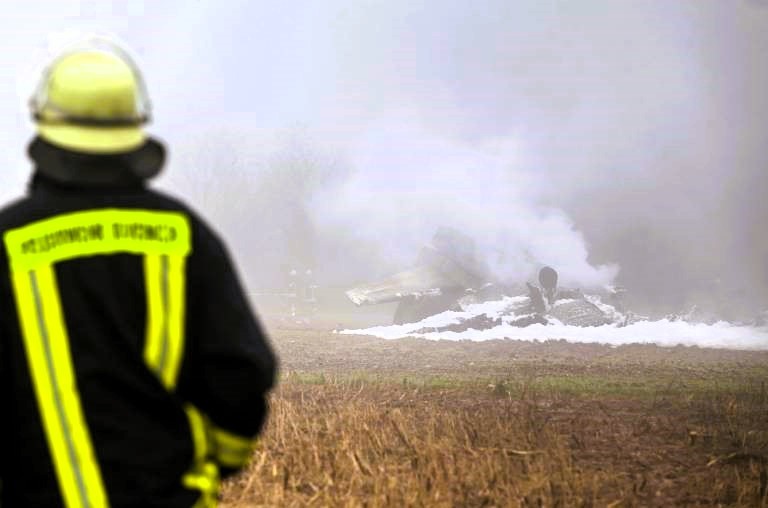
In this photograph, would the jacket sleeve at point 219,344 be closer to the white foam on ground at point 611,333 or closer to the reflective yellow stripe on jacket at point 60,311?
the reflective yellow stripe on jacket at point 60,311

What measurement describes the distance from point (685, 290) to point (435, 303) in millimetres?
13915

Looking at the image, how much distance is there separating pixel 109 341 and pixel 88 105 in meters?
0.51

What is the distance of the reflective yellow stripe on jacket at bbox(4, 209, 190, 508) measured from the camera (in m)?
2.44

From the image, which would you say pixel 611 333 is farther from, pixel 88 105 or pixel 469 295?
Result: pixel 88 105

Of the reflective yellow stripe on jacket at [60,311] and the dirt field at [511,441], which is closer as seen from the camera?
the reflective yellow stripe on jacket at [60,311]

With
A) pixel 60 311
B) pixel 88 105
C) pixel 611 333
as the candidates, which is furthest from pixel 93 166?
pixel 611 333

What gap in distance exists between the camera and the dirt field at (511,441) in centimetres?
752

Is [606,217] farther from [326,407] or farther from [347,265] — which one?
[326,407]

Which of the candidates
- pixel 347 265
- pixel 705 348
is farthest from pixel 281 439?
pixel 347 265

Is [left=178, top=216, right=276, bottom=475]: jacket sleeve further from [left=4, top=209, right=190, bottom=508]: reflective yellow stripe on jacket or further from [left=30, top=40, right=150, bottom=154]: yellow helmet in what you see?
[left=30, top=40, right=150, bottom=154]: yellow helmet

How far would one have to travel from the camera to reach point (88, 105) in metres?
2.55

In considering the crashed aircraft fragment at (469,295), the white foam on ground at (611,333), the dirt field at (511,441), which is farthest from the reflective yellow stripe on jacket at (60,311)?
the crashed aircraft fragment at (469,295)

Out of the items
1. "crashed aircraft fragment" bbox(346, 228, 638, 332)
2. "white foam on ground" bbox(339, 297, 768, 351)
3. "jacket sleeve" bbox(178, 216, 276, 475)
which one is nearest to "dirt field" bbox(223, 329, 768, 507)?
"jacket sleeve" bbox(178, 216, 276, 475)

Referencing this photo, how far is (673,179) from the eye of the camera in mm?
43938
